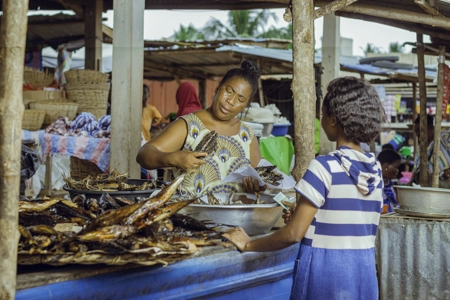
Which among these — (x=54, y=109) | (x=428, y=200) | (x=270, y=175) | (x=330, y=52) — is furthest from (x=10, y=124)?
(x=330, y=52)

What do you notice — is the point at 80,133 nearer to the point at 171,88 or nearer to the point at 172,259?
the point at 172,259

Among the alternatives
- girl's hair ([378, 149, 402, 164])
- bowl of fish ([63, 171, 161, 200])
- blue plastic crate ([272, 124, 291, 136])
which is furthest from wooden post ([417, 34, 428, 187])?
bowl of fish ([63, 171, 161, 200])

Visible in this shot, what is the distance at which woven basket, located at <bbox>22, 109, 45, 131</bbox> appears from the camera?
6.33 meters

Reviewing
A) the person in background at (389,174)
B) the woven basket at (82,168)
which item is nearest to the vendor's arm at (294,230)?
the woven basket at (82,168)

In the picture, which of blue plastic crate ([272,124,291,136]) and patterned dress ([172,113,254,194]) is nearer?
patterned dress ([172,113,254,194])

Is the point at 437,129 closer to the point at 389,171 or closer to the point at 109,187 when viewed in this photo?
the point at 389,171

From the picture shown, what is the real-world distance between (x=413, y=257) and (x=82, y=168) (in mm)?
3599

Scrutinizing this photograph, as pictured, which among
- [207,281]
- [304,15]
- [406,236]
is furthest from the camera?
[406,236]

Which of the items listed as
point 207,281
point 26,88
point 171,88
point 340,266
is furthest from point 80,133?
point 171,88

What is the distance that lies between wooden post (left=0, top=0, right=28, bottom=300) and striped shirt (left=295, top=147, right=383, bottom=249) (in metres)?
1.01

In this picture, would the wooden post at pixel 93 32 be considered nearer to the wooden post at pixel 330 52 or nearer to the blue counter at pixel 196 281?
the wooden post at pixel 330 52

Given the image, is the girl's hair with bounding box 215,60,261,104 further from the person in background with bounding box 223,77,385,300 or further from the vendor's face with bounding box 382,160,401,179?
the vendor's face with bounding box 382,160,401,179

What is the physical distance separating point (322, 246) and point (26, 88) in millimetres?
6304

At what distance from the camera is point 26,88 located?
294 inches
